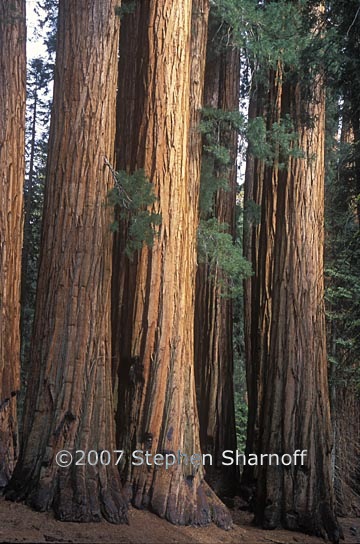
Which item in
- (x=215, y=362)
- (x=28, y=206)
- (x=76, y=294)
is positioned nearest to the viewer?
(x=76, y=294)

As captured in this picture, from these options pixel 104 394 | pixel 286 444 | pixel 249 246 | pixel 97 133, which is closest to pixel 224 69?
pixel 249 246

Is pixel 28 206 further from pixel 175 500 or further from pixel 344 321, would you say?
pixel 175 500

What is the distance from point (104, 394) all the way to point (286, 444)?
348cm

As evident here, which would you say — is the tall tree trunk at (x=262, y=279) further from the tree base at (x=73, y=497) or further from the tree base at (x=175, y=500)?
the tree base at (x=73, y=497)

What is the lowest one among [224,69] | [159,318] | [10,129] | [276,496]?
[276,496]

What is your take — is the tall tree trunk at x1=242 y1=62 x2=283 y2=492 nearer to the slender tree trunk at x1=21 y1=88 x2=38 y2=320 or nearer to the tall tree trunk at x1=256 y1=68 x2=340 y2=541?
the tall tree trunk at x1=256 y1=68 x2=340 y2=541

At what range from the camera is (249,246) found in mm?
16141

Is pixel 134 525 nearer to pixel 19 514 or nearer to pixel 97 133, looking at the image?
pixel 19 514

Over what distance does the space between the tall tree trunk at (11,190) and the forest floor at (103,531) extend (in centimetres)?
346

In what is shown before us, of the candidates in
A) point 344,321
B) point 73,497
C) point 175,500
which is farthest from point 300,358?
point 344,321

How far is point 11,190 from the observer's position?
420 inches

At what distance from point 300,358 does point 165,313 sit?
2.86m

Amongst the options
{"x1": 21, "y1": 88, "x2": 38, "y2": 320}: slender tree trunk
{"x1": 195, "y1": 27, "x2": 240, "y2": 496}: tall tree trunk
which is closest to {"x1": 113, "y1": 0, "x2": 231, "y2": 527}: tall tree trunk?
{"x1": 195, "y1": 27, "x2": 240, "y2": 496}: tall tree trunk

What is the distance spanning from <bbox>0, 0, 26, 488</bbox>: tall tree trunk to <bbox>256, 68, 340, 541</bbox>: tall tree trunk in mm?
3827
